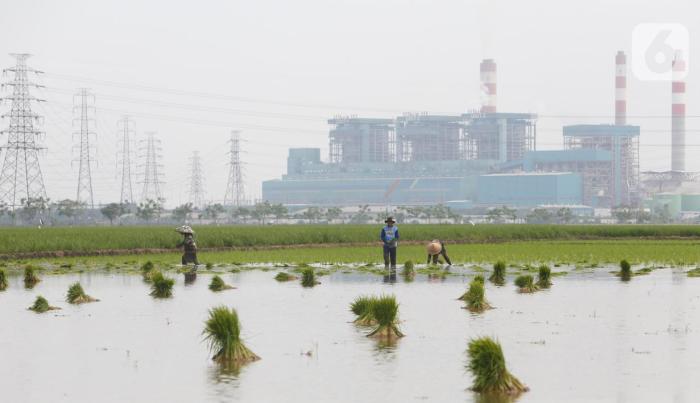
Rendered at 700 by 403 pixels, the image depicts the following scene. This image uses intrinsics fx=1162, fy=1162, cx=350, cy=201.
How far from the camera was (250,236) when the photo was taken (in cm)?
5309

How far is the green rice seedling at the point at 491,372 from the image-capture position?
40.5 feet

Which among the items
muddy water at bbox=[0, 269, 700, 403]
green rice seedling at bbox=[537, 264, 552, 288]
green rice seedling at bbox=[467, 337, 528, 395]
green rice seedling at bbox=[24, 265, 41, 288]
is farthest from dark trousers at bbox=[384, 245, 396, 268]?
green rice seedling at bbox=[467, 337, 528, 395]

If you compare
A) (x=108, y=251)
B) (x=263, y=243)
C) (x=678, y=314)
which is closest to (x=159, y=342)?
(x=678, y=314)

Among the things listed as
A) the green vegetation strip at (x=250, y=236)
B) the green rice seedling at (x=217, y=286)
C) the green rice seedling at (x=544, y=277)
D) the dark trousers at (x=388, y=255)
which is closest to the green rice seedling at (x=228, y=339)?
the green rice seedling at (x=217, y=286)

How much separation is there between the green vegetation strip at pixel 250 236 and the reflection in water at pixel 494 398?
1258 inches

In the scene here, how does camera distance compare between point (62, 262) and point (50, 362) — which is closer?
point (50, 362)

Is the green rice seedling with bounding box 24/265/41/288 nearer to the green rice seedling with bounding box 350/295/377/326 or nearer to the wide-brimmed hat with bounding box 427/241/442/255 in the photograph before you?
the green rice seedling with bounding box 350/295/377/326

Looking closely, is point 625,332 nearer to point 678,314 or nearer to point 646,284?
point 678,314

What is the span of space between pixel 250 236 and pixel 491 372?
41.1 metres

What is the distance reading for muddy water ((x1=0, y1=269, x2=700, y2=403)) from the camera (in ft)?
41.2

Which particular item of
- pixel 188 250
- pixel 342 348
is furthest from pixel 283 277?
pixel 342 348

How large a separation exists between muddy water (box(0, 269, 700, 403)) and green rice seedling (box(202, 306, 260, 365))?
0.76 ft

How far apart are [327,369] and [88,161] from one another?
85.0 metres

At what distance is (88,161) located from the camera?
96.2 meters
